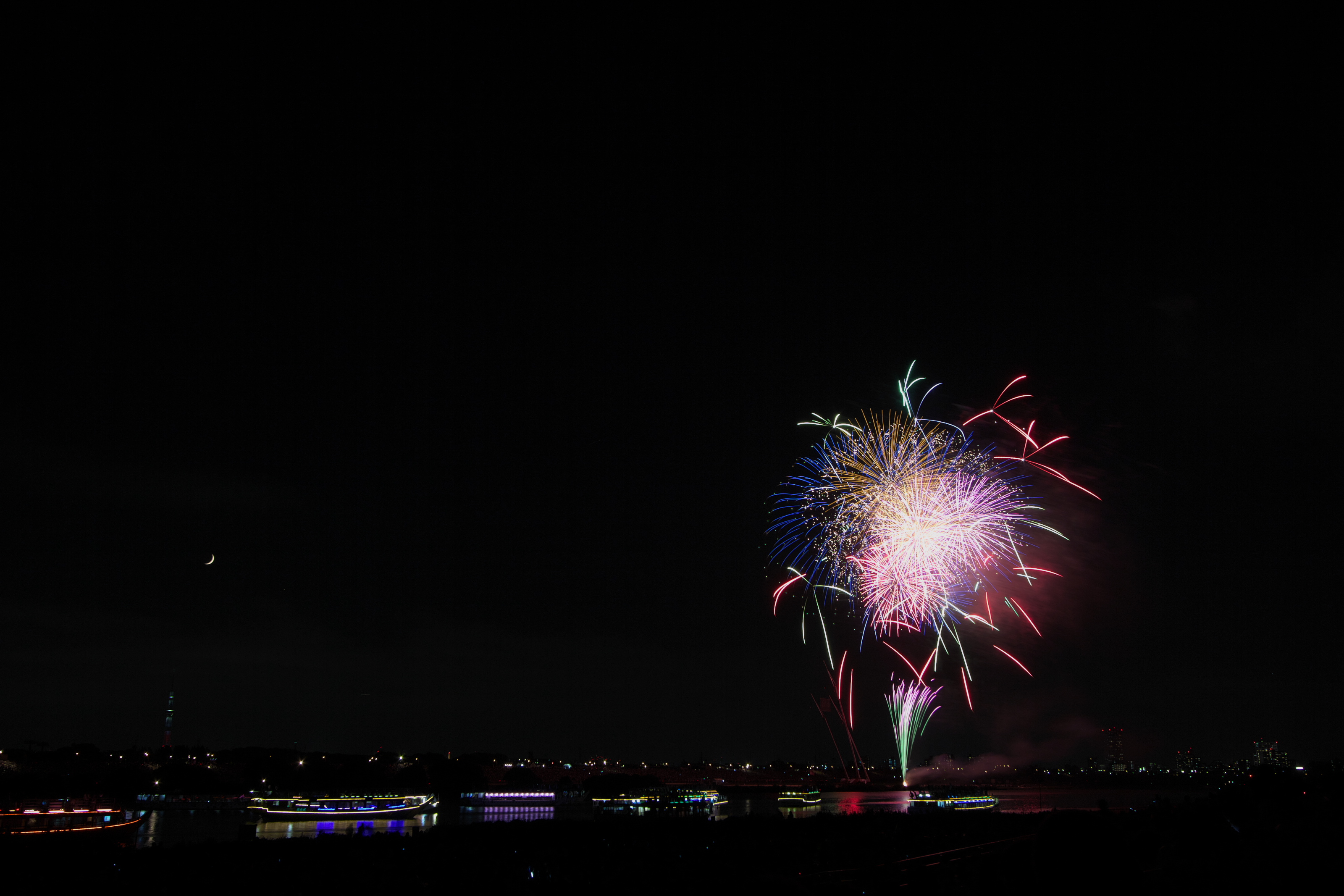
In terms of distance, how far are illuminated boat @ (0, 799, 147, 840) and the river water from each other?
1.95m

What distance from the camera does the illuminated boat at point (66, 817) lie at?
47.3 meters

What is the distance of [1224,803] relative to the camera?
93.7ft

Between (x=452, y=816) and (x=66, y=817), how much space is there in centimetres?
4153

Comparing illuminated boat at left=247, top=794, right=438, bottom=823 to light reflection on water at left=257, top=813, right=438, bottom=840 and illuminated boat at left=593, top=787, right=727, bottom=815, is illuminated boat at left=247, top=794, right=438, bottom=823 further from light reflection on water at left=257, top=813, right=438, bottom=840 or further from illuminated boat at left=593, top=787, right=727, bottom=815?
illuminated boat at left=593, top=787, right=727, bottom=815

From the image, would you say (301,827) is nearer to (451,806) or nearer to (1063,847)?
(451,806)

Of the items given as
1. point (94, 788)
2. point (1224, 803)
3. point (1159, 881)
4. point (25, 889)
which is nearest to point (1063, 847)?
point (1159, 881)

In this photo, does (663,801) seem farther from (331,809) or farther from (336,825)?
(336,825)

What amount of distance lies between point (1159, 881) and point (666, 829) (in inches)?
783

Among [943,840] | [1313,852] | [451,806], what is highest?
[1313,852]

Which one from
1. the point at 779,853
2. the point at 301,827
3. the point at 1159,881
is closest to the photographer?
the point at 1159,881

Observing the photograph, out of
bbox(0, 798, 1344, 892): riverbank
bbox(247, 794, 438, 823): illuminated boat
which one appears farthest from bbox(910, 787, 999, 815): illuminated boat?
bbox(247, 794, 438, 823): illuminated boat

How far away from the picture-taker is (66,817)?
50312 millimetres

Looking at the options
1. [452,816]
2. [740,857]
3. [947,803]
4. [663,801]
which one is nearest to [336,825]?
[452,816]

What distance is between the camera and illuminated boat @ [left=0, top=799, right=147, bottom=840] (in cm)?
4734
